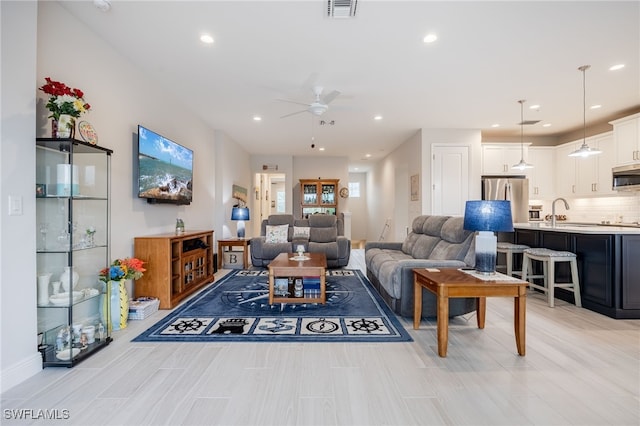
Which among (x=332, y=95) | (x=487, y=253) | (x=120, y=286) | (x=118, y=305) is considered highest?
(x=332, y=95)

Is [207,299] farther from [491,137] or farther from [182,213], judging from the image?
[491,137]

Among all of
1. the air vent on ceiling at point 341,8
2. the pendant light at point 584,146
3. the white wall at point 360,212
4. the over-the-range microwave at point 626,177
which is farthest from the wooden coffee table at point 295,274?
the white wall at point 360,212

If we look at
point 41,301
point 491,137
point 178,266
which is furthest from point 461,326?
point 491,137

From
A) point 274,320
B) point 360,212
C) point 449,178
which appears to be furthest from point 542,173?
point 274,320

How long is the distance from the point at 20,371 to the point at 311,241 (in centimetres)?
445

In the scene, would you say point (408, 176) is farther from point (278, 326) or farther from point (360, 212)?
point (278, 326)

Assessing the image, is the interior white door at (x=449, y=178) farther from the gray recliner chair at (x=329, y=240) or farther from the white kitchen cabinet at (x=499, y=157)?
the gray recliner chair at (x=329, y=240)

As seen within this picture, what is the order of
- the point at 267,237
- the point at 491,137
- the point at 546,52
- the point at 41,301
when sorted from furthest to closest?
1. the point at 491,137
2. the point at 267,237
3. the point at 546,52
4. the point at 41,301

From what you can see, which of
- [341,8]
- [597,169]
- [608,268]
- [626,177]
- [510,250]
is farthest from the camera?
[597,169]

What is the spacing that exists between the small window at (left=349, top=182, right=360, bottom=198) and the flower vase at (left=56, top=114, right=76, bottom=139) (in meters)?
10.1

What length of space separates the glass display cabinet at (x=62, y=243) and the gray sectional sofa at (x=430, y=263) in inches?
104

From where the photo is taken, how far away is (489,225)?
247 centimetres

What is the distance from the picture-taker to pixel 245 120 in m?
5.34

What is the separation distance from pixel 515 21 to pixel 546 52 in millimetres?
822
